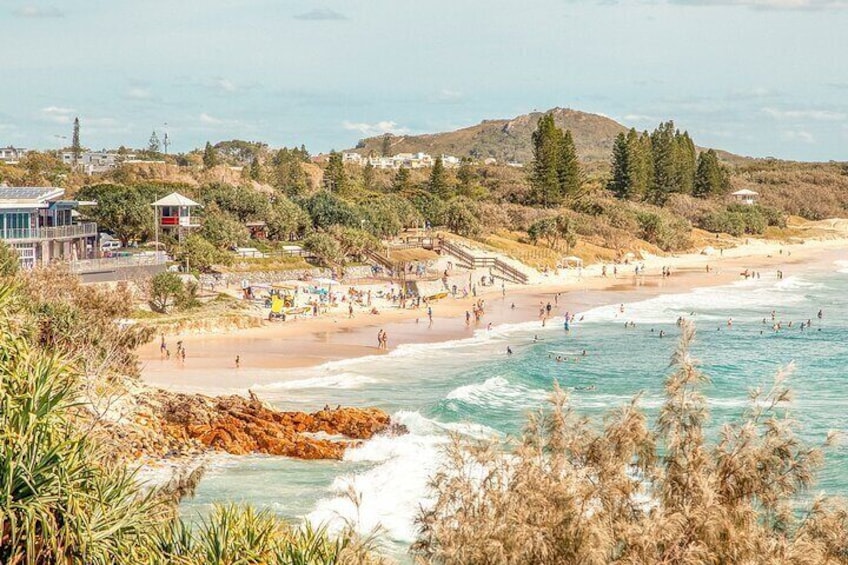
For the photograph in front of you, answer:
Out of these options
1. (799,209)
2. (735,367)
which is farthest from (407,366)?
(799,209)

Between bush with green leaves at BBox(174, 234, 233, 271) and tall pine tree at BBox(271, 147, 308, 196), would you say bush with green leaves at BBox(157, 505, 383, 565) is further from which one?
tall pine tree at BBox(271, 147, 308, 196)

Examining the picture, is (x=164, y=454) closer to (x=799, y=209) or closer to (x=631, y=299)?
(x=631, y=299)

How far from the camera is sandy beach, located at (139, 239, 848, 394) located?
3400 centimetres

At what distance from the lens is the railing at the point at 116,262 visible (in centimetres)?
4181

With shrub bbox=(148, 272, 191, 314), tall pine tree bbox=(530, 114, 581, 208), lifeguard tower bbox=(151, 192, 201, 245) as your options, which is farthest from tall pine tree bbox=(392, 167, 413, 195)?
shrub bbox=(148, 272, 191, 314)

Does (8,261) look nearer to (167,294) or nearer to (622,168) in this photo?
(167,294)

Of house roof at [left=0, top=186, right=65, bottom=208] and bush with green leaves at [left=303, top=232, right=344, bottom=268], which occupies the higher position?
house roof at [left=0, top=186, right=65, bottom=208]

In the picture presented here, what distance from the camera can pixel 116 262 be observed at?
43438mm

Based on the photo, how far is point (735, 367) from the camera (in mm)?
38781

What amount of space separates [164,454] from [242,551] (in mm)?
14967

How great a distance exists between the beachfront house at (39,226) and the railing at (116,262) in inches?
46.3

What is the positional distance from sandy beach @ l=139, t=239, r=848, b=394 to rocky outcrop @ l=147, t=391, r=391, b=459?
10.3 ft

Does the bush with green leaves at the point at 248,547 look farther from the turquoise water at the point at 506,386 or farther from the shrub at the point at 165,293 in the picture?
the shrub at the point at 165,293

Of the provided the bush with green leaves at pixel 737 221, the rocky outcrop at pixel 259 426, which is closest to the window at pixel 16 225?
the rocky outcrop at pixel 259 426
